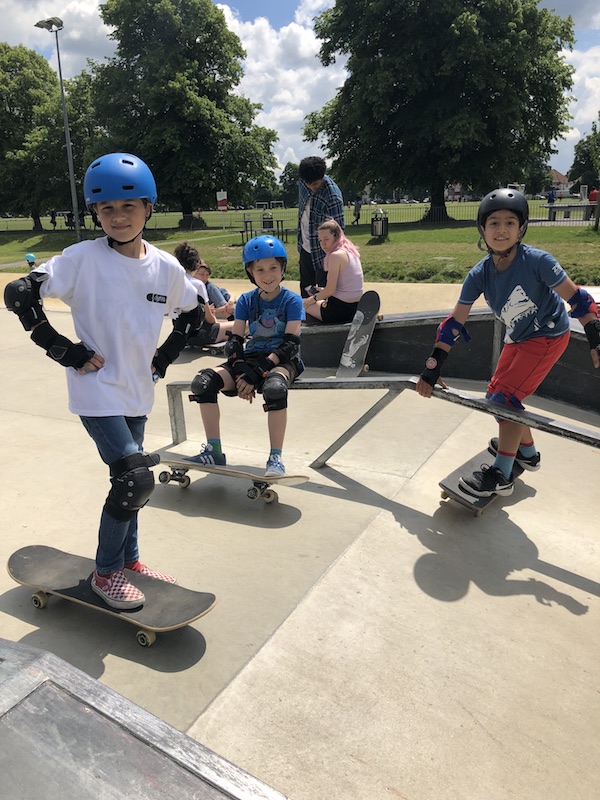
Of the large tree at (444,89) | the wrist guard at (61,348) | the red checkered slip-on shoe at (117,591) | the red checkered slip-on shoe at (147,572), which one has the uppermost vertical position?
the large tree at (444,89)

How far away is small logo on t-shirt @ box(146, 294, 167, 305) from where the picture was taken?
2481 mm

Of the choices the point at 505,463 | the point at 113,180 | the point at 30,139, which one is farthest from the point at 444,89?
the point at 113,180

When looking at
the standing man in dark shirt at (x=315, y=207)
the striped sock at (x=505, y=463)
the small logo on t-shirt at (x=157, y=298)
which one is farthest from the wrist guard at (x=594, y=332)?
the standing man in dark shirt at (x=315, y=207)

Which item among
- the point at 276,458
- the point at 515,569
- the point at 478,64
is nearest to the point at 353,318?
the point at 276,458

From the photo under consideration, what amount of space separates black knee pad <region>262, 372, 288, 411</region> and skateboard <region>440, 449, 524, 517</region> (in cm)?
104

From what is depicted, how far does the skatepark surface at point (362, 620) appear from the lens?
6.31 ft

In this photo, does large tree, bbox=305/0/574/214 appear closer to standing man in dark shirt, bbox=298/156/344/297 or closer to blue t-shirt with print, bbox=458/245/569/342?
standing man in dark shirt, bbox=298/156/344/297

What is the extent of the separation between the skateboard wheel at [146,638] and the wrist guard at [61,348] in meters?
1.07

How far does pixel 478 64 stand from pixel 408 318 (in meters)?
26.7

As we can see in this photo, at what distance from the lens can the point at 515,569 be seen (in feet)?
9.65

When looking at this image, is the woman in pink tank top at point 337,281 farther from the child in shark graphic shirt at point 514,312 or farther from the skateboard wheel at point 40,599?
the skateboard wheel at point 40,599

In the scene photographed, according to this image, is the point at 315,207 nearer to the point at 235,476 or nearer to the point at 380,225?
the point at 235,476

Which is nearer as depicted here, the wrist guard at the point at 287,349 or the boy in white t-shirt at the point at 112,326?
the boy in white t-shirt at the point at 112,326

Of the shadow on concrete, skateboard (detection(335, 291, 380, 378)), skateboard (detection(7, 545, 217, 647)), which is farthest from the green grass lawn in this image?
skateboard (detection(7, 545, 217, 647))
